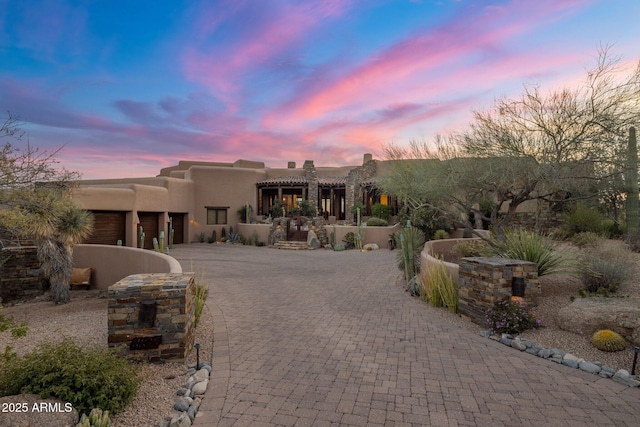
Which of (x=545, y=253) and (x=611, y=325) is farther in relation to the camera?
(x=545, y=253)

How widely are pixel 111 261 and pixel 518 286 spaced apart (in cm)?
1285

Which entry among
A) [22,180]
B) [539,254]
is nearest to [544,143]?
[539,254]

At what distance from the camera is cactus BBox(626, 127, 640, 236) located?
825 cm

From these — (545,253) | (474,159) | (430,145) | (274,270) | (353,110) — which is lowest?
(274,270)

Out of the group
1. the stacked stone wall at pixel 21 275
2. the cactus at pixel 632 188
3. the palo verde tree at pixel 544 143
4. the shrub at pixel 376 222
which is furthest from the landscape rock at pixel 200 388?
the shrub at pixel 376 222

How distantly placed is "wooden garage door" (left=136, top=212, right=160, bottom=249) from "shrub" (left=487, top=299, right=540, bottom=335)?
20.4 metres

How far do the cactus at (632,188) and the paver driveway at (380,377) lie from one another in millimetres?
6613

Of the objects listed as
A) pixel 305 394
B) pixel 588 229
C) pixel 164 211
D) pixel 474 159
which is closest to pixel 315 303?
pixel 305 394

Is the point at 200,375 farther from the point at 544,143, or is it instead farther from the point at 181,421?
the point at 544,143

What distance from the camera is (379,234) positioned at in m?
21.3

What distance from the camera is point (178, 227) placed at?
23.9 m

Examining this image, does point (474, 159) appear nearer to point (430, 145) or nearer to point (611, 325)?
point (430, 145)

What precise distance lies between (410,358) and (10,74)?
37.9 ft

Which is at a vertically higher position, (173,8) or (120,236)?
(173,8)
